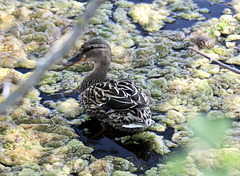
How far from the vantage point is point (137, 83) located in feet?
13.3

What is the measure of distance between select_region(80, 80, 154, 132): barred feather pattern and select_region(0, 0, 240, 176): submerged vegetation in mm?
172

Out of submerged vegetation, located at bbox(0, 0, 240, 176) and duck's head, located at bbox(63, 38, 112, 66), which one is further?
duck's head, located at bbox(63, 38, 112, 66)

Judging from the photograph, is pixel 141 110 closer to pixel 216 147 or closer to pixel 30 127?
pixel 216 147

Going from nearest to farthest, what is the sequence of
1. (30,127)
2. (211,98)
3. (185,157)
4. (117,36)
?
(185,157) → (30,127) → (211,98) → (117,36)

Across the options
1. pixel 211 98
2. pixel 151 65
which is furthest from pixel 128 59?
pixel 211 98

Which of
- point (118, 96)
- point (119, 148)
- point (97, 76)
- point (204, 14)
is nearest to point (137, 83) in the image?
point (97, 76)

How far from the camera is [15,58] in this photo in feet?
13.9

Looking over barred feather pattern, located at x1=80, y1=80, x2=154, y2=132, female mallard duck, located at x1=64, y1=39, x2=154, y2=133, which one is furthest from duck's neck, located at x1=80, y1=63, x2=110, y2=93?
barred feather pattern, located at x1=80, y1=80, x2=154, y2=132

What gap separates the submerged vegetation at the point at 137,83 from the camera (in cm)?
299

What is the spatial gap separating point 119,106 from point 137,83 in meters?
0.95

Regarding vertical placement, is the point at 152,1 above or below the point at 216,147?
above

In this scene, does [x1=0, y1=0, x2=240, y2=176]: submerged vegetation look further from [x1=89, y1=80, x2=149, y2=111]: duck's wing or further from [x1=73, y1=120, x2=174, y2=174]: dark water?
[x1=89, y1=80, x2=149, y2=111]: duck's wing

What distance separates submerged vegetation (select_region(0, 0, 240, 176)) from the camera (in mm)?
2988

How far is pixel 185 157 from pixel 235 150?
43 cm
